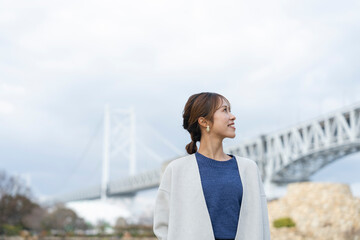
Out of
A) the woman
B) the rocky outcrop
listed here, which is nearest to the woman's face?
the woman

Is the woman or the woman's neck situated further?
the woman's neck

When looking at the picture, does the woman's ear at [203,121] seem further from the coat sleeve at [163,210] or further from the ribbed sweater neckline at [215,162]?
the coat sleeve at [163,210]

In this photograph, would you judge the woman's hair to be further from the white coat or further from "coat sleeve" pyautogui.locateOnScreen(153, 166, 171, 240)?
"coat sleeve" pyautogui.locateOnScreen(153, 166, 171, 240)

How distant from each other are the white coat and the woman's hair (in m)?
0.16

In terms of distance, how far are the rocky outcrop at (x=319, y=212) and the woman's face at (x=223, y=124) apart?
1107 centimetres

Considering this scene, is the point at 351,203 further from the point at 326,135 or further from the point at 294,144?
the point at 294,144

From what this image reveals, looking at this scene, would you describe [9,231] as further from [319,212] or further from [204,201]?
[204,201]

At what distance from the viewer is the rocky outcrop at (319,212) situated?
13.5 meters

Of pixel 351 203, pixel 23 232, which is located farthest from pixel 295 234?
pixel 23 232

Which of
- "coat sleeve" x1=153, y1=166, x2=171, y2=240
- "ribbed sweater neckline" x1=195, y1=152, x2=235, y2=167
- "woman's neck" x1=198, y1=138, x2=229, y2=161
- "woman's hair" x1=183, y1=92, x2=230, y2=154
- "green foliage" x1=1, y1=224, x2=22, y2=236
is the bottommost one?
"coat sleeve" x1=153, y1=166, x2=171, y2=240

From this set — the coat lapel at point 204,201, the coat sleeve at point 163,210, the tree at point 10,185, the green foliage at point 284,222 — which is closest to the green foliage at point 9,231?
the tree at point 10,185

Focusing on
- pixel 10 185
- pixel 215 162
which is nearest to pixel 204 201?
pixel 215 162

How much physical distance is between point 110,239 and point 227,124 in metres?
24.0

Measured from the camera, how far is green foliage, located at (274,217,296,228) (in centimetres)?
1445
